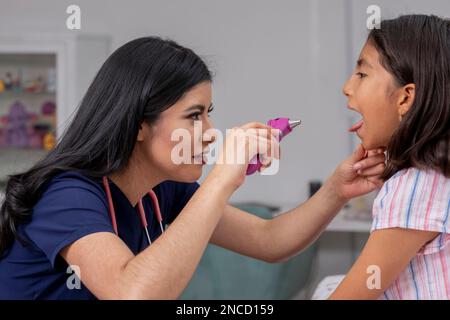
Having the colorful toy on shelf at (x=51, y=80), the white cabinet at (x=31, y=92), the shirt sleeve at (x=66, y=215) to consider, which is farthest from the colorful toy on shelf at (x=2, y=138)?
the shirt sleeve at (x=66, y=215)

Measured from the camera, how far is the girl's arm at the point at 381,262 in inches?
36.4

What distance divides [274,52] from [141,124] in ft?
7.72

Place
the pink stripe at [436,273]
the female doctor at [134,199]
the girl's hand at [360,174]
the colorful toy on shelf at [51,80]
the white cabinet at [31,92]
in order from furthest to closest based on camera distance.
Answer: the colorful toy on shelf at [51,80], the white cabinet at [31,92], the girl's hand at [360,174], the pink stripe at [436,273], the female doctor at [134,199]

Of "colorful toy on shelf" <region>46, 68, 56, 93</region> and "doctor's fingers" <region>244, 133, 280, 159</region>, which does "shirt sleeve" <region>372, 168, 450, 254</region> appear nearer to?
"doctor's fingers" <region>244, 133, 280, 159</region>

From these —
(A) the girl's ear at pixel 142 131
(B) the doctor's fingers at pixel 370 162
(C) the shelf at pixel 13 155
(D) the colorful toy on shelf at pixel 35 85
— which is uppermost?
(A) the girl's ear at pixel 142 131

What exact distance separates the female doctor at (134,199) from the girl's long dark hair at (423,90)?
0.16m

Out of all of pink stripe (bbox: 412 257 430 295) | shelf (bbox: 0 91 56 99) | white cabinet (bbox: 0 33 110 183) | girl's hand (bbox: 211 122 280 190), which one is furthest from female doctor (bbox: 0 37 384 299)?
shelf (bbox: 0 91 56 99)

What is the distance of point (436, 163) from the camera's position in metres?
0.99

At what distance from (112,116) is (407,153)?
0.51 m

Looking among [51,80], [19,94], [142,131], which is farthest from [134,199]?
[19,94]

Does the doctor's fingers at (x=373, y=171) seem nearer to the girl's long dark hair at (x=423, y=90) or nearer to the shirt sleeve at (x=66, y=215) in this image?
the girl's long dark hair at (x=423, y=90)
